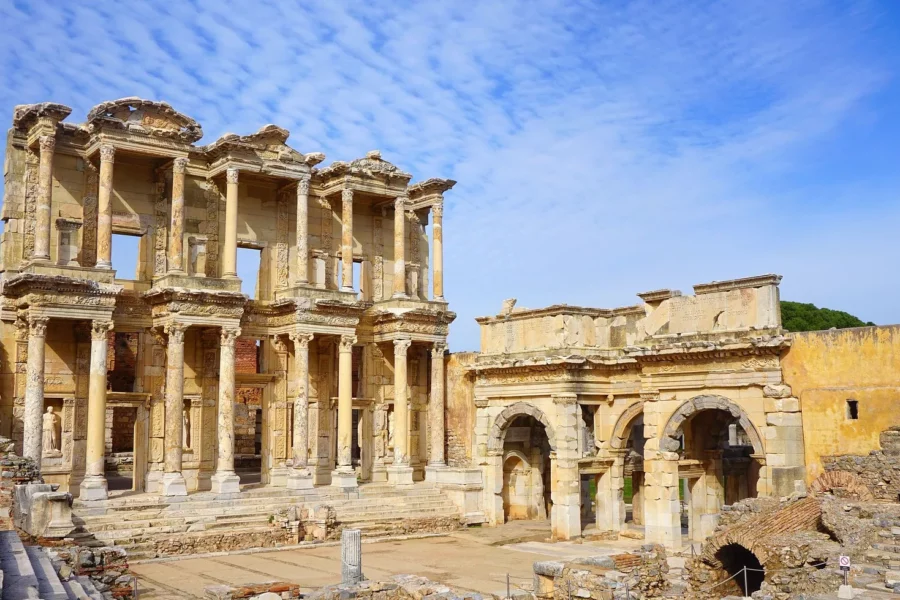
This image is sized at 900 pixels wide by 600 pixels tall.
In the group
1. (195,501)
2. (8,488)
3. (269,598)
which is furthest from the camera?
(195,501)

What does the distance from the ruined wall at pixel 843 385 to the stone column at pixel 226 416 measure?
14155 millimetres

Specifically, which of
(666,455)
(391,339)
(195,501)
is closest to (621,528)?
(666,455)

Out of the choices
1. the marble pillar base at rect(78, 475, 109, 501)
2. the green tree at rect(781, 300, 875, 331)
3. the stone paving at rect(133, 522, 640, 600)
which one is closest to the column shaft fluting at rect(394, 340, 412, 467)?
the stone paving at rect(133, 522, 640, 600)

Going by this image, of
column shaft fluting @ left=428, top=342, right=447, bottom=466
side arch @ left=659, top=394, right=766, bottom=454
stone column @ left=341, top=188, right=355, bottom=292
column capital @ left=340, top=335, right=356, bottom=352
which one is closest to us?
side arch @ left=659, top=394, right=766, bottom=454

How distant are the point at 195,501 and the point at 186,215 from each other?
328 inches

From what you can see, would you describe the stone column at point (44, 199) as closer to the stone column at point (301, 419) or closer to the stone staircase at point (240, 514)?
the stone staircase at point (240, 514)

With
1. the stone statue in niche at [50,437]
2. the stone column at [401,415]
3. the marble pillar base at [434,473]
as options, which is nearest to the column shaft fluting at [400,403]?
the stone column at [401,415]

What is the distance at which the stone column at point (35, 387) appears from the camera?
22.3 m

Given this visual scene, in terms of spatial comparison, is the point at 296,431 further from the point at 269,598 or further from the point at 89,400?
the point at 269,598

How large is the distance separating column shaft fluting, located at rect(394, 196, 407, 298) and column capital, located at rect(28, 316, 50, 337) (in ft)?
34.1

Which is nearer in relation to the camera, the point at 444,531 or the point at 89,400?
the point at 89,400

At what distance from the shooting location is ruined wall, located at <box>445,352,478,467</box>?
2939cm

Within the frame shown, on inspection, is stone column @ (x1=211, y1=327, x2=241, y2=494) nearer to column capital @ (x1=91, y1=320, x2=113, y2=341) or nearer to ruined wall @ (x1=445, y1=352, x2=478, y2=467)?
column capital @ (x1=91, y1=320, x2=113, y2=341)

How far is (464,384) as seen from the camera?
29641 millimetres
